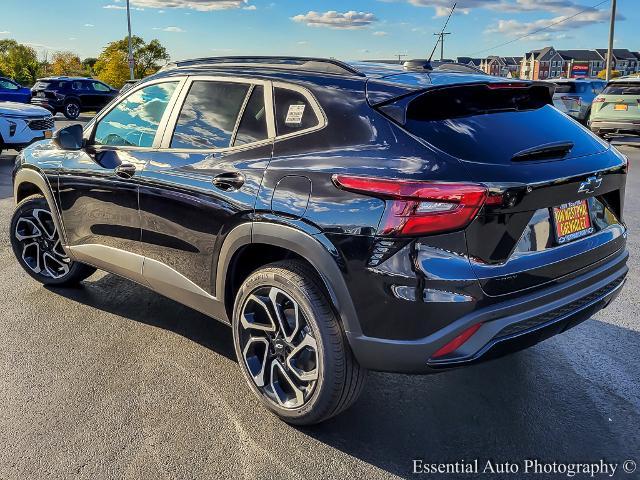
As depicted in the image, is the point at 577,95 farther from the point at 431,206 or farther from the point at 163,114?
the point at 431,206

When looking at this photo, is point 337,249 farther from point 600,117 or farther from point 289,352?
point 600,117

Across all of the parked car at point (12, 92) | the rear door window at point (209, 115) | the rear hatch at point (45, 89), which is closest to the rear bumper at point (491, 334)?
the rear door window at point (209, 115)

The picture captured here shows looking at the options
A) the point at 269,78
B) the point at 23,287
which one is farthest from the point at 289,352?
the point at 23,287

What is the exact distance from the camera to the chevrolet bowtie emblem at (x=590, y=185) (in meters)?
2.74

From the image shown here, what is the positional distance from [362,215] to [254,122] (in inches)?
37.8

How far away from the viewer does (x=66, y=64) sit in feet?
193

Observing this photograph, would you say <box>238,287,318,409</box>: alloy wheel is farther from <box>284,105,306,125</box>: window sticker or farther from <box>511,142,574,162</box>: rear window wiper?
<box>511,142,574,162</box>: rear window wiper

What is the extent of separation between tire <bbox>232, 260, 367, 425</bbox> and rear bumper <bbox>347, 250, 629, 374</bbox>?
0.47 ft

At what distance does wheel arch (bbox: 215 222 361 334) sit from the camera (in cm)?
258

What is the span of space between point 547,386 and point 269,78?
7.50 ft

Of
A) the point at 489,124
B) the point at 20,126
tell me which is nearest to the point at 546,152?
the point at 489,124

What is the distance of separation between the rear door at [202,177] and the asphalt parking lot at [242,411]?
0.56 meters

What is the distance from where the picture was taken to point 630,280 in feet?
16.6

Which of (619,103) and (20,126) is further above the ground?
(619,103)
